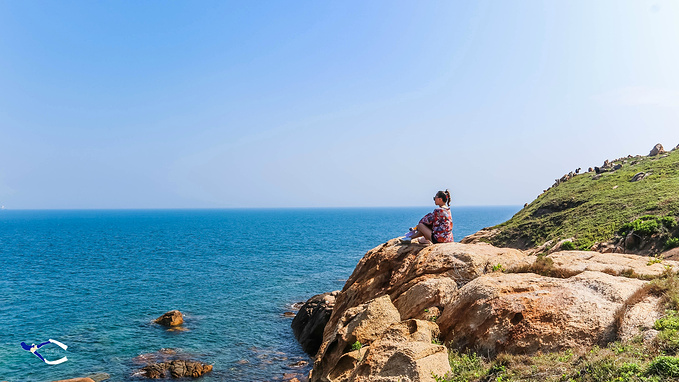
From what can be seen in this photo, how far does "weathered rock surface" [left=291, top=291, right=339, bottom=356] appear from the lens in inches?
1233

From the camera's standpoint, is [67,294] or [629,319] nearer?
[629,319]

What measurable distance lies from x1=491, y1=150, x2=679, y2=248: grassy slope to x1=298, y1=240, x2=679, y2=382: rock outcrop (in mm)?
19696

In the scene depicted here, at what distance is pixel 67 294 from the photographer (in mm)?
47156

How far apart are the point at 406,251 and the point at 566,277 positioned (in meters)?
6.33

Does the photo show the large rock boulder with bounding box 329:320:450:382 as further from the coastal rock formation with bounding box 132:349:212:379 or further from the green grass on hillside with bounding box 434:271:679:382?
the coastal rock formation with bounding box 132:349:212:379

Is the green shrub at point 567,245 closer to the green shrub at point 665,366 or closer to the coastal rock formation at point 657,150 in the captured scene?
the green shrub at point 665,366

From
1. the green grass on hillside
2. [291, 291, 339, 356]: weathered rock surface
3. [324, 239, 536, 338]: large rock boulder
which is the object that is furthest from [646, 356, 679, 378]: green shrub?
[291, 291, 339, 356]: weathered rock surface

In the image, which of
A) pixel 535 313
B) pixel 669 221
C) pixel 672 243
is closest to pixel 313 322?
pixel 672 243

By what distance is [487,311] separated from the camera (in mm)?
10688

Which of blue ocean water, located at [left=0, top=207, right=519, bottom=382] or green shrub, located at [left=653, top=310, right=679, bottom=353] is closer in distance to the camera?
green shrub, located at [left=653, top=310, right=679, bottom=353]

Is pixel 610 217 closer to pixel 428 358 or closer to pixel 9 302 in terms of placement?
pixel 428 358

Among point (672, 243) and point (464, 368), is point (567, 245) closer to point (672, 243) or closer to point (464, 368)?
point (672, 243)

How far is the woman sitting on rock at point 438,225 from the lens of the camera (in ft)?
54.1

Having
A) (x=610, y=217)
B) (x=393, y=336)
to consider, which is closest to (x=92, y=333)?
(x=393, y=336)
